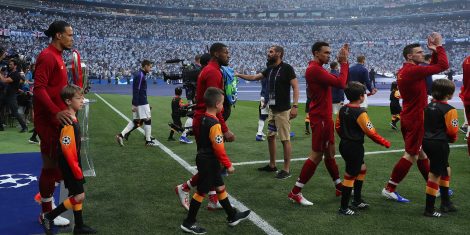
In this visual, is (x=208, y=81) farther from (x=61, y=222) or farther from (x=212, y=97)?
(x=61, y=222)

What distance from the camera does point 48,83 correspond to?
448 centimetres

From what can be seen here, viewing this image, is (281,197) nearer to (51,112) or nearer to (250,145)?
(51,112)

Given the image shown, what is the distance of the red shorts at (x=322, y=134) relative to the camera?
5470 mm

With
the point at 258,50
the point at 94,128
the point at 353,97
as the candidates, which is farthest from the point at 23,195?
the point at 258,50

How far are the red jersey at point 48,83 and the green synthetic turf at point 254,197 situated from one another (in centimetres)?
139

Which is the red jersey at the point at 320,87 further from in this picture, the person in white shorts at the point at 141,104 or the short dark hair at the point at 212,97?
the person in white shorts at the point at 141,104

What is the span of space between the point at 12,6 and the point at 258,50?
3841 cm

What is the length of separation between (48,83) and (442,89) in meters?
4.64

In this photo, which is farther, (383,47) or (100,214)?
(383,47)

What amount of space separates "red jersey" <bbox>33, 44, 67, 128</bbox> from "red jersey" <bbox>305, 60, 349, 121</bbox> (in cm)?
315

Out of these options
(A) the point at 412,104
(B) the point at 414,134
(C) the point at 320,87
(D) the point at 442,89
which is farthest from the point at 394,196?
(C) the point at 320,87

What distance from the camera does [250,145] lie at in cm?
1030

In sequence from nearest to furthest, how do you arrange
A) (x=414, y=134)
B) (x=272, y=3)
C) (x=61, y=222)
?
1. (x=61, y=222)
2. (x=414, y=134)
3. (x=272, y=3)

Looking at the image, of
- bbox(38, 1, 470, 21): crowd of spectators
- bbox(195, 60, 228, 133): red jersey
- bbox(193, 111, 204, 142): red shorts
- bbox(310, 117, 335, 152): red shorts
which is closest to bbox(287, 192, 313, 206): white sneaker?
bbox(310, 117, 335, 152): red shorts
